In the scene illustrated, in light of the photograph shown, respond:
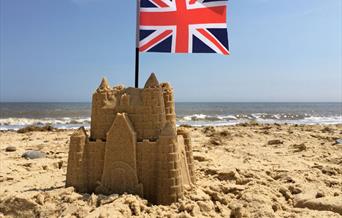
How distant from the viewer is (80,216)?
4.33 meters

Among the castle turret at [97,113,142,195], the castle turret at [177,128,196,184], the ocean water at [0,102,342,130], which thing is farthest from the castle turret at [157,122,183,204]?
the ocean water at [0,102,342,130]

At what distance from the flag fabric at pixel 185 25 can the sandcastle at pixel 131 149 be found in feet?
2.87

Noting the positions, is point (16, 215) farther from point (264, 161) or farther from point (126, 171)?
point (264, 161)

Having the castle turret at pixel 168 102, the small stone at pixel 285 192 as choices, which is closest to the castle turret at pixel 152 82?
the castle turret at pixel 168 102

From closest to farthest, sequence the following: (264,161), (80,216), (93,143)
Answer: (80,216)
(93,143)
(264,161)

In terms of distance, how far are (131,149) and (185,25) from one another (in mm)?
2262

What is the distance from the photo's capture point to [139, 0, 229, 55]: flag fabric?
5.49m

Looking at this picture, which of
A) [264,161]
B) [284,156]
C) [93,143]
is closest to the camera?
[93,143]

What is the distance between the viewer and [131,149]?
4742 mm

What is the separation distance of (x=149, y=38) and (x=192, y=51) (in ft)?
2.42

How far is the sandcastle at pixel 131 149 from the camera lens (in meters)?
4.68

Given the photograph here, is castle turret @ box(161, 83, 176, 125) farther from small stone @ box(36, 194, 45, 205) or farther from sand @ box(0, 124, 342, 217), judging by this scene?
small stone @ box(36, 194, 45, 205)

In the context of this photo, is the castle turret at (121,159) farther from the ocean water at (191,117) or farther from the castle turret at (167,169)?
the ocean water at (191,117)

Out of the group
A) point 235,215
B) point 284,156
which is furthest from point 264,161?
point 235,215
